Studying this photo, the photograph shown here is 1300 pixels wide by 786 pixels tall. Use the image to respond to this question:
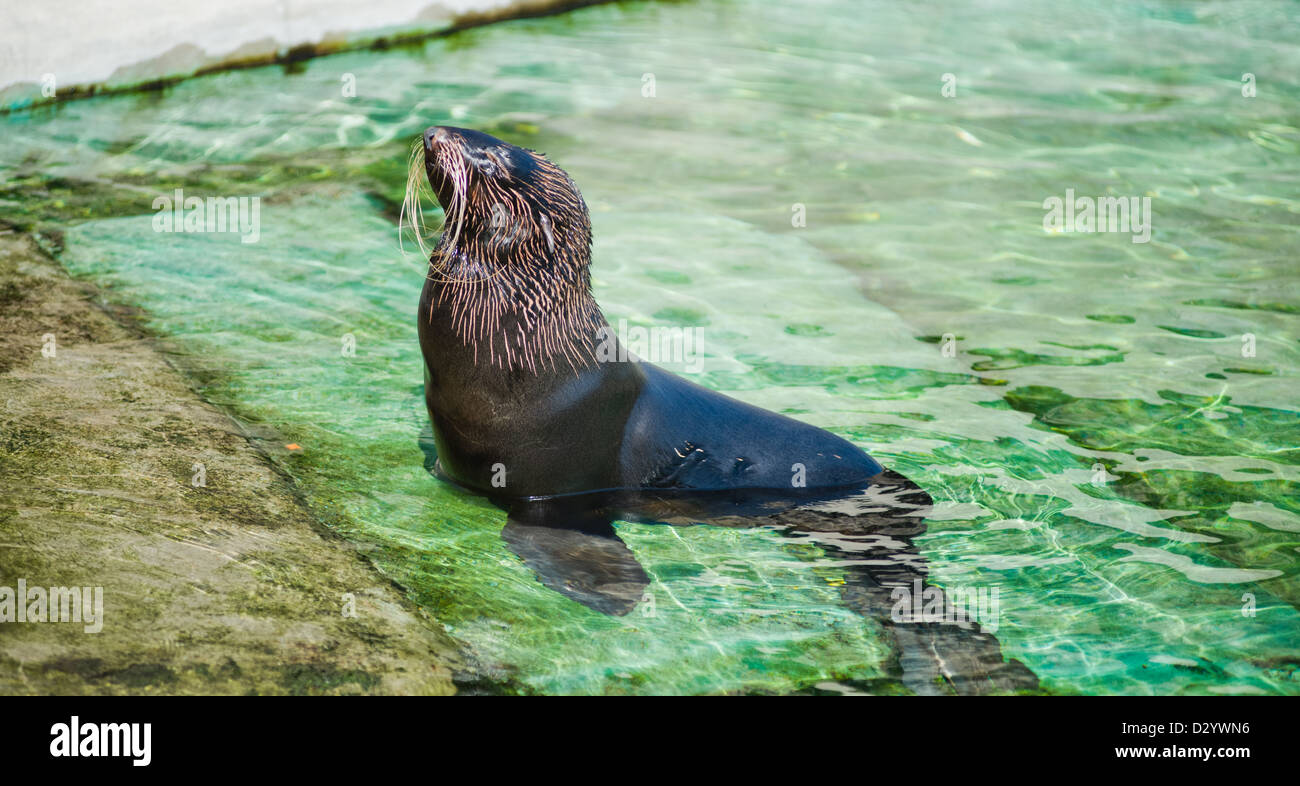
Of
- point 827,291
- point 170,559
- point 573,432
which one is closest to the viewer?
point 170,559

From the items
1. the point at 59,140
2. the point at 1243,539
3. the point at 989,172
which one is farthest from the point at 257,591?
the point at 989,172

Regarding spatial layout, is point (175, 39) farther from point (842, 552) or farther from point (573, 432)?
point (842, 552)

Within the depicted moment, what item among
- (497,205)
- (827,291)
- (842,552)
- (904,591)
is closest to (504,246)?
(497,205)

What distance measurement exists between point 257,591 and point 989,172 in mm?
8873

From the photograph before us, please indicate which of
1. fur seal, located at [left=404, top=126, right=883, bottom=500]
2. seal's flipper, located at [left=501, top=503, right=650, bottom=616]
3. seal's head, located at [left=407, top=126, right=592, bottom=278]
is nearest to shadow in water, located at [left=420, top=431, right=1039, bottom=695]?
seal's flipper, located at [left=501, top=503, right=650, bottom=616]

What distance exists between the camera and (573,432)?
522 centimetres

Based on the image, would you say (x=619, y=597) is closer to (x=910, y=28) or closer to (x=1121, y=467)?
(x=1121, y=467)

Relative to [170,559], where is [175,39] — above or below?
above

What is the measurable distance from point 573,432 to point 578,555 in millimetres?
581

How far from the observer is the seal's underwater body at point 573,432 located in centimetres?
494

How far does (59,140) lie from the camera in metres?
10.3

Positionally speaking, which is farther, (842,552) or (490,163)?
(842,552)

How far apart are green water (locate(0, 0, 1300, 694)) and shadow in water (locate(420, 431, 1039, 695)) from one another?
9 cm
